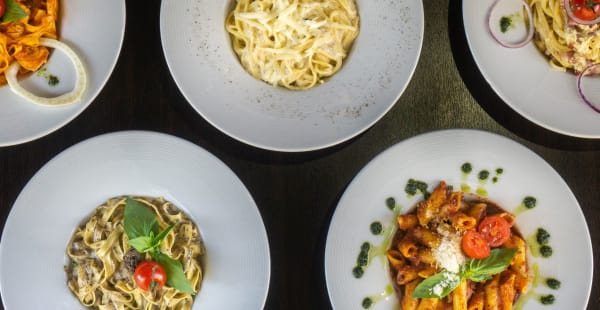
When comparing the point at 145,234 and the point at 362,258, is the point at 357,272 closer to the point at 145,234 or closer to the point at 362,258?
the point at 362,258

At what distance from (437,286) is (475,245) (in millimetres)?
272

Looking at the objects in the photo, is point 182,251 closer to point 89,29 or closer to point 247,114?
point 247,114

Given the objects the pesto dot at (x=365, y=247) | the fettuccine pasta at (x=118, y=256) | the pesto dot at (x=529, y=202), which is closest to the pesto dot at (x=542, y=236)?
the pesto dot at (x=529, y=202)

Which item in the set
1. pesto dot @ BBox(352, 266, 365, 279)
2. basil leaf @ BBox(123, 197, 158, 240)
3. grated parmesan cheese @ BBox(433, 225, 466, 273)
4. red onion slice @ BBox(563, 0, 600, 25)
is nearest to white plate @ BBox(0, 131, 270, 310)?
basil leaf @ BBox(123, 197, 158, 240)

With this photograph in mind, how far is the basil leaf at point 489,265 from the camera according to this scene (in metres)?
2.67

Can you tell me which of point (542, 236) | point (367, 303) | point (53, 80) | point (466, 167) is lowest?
point (367, 303)

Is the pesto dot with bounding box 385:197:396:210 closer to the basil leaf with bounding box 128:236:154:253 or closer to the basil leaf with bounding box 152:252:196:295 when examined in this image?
the basil leaf with bounding box 152:252:196:295

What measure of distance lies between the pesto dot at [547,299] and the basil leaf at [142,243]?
5.81 ft

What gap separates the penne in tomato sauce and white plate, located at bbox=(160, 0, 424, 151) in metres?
0.52

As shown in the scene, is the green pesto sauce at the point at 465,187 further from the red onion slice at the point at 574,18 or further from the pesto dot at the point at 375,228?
the red onion slice at the point at 574,18

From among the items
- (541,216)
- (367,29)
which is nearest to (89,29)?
(367,29)

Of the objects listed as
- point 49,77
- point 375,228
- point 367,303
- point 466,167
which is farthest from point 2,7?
point 466,167

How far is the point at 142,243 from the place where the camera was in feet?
8.39

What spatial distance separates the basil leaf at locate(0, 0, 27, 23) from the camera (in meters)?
2.61
